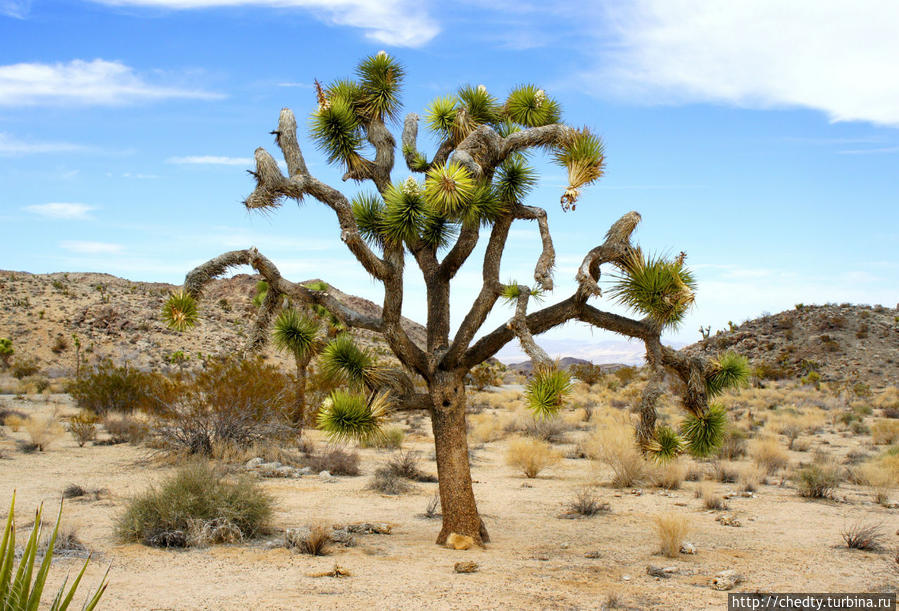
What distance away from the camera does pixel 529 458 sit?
1488 centimetres

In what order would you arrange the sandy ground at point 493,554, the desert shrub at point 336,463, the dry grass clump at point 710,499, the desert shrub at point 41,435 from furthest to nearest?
the desert shrub at point 41,435
the desert shrub at point 336,463
the dry grass clump at point 710,499
the sandy ground at point 493,554

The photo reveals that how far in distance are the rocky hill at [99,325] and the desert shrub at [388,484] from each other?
80.7 ft

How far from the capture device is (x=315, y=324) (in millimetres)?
9602

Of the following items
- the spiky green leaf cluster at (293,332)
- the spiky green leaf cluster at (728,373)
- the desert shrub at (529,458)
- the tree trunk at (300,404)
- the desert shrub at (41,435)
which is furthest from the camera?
the tree trunk at (300,404)

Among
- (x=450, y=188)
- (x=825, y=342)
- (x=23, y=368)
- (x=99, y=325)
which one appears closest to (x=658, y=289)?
(x=450, y=188)

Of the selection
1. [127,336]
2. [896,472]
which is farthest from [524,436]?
[127,336]

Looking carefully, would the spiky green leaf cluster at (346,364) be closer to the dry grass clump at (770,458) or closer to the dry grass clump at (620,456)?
the dry grass clump at (620,456)

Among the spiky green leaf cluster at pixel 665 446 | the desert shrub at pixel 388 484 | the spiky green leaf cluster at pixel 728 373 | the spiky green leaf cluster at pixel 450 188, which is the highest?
the spiky green leaf cluster at pixel 450 188

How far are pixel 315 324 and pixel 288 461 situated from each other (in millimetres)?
6404

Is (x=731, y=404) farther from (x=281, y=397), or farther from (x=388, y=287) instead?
(x=388, y=287)

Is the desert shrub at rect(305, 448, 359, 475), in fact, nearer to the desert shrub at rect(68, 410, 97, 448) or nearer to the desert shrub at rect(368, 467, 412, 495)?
the desert shrub at rect(368, 467, 412, 495)

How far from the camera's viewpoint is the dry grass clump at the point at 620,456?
13.7 metres

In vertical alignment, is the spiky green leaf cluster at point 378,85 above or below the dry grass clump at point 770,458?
above

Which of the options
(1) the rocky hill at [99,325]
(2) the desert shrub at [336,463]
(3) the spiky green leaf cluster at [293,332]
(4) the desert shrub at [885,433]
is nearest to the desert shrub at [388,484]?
(2) the desert shrub at [336,463]
